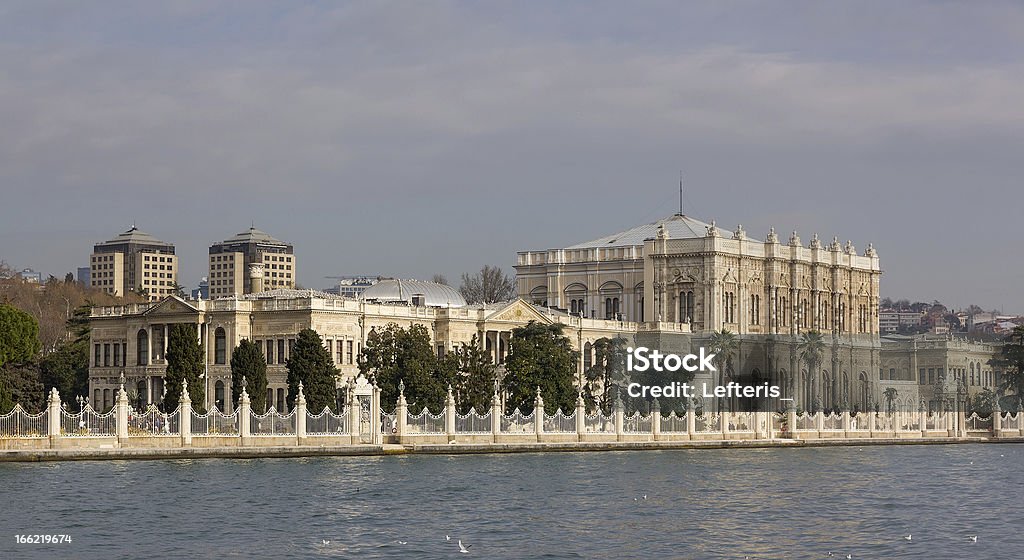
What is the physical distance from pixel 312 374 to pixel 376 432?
6796 millimetres

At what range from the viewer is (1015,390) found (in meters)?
109

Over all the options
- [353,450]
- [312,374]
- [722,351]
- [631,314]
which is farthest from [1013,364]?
[353,450]

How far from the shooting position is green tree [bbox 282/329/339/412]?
73.2m

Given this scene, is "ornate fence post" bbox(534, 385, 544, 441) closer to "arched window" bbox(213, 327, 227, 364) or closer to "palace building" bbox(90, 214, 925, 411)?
"palace building" bbox(90, 214, 925, 411)

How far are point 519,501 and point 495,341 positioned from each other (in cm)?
4843

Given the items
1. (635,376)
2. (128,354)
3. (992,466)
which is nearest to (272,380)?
(128,354)

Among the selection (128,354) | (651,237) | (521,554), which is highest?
(651,237)

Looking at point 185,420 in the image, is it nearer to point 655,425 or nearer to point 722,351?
point 655,425

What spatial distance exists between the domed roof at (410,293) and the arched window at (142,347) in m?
14.6

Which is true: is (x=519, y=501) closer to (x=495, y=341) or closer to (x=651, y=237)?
(x=495, y=341)

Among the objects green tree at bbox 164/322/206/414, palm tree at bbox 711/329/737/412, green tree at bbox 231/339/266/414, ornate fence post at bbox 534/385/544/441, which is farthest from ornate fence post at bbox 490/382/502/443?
palm tree at bbox 711/329/737/412

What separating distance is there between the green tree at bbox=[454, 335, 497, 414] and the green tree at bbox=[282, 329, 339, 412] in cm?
524

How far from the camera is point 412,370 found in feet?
245

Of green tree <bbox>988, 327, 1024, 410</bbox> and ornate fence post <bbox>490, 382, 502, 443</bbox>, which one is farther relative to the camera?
green tree <bbox>988, 327, 1024, 410</bbox>
